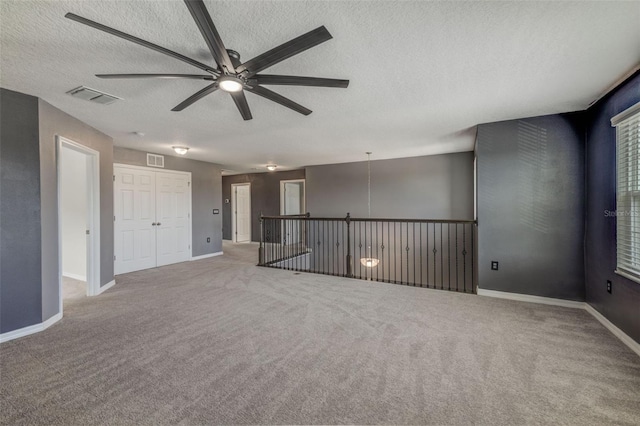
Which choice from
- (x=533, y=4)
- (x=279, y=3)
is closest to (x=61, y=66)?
(x=279, y=3)

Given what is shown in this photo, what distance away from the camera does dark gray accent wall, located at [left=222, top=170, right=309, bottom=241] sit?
28.3 ft

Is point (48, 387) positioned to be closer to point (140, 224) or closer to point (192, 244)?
point (140, 224)

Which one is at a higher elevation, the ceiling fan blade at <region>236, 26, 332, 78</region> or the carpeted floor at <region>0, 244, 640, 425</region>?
the ceiling fan blade at <region>236, 26, 332, 78</region>

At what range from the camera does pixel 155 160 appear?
219 inches

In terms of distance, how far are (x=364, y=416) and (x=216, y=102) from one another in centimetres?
307

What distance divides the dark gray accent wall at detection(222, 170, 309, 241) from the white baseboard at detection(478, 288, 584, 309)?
5.85 meters

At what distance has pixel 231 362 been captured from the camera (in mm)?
2141

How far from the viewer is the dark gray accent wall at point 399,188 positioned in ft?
19.2

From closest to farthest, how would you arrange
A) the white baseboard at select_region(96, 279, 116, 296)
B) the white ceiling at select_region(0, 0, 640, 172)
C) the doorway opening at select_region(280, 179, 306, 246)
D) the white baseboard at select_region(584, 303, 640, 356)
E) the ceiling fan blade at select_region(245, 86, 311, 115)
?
1. the white ceiling at select_region(0, 0, 640, 172)
2. the ceiling fan blade at select_region(245, 86, 311, 115)
3. the white baseboard at select_region(584, 303, 640, 356)
4. the white baseboard at select_region(96, 279, 116, 296)
5. the doorway opening at select_region(280, 179, 306, 246)

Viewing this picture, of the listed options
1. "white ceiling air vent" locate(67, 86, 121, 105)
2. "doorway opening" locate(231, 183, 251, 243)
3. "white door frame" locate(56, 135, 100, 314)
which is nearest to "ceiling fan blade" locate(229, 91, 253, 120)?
"white ceiling air vent" locate(67, 86, 121, 105)

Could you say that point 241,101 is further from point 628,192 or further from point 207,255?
point 207,255

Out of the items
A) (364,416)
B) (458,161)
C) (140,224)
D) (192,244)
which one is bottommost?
(364,416)

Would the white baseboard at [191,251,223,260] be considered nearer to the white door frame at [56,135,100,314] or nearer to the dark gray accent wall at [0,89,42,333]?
the white door frame at [56,135,100,314]

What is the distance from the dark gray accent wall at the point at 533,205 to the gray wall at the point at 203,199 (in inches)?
229
